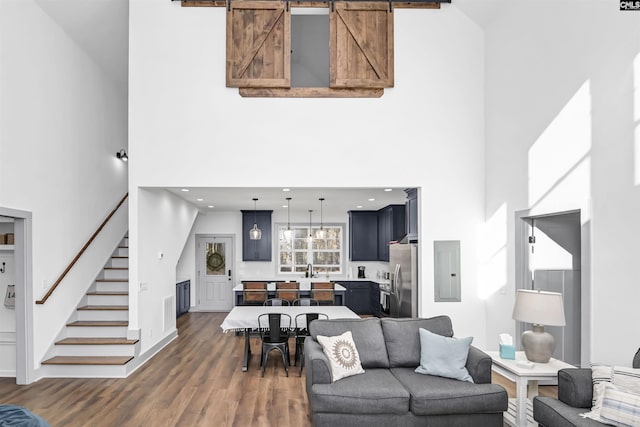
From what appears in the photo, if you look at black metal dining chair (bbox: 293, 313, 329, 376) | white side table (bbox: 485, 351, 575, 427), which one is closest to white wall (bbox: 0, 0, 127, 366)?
black metal dining chair (bbox: 293, 313, 329, 376)

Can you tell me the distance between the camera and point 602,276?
3.73 m

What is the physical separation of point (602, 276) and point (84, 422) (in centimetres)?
480

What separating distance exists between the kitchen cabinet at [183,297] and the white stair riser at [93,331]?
402 centimetres

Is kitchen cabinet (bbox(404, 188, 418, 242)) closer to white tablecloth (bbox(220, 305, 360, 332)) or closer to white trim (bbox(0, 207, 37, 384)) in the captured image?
white tablecloth (bbox(220, 305, 360, 332))

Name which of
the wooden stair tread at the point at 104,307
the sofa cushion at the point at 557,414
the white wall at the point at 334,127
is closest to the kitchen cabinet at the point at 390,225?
the white wall at the point at 334,127

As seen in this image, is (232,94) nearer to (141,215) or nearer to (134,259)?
(141,215)

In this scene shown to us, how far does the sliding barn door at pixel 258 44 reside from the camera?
5738mm

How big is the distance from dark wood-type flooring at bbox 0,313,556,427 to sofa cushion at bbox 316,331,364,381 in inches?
23.6

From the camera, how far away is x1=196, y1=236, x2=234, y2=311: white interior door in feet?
35.9

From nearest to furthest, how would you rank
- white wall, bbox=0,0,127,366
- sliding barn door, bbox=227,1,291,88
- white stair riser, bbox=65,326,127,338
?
white wall, bbox=0,0,127,366 < sliding barn door, bbox=227,1,291,88 < white stair riser, bbox=65,326,127,338

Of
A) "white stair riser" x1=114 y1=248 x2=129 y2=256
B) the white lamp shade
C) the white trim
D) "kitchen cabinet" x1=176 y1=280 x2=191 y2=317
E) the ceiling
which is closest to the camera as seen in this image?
the white lamp shade

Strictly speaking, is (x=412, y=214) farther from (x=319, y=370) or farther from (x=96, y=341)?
(x=96, y=341)

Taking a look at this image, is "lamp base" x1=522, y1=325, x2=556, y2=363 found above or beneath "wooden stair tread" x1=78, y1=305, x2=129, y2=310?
above

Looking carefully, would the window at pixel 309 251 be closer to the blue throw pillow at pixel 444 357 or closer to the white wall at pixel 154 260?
the white wall at pixel 154 260
